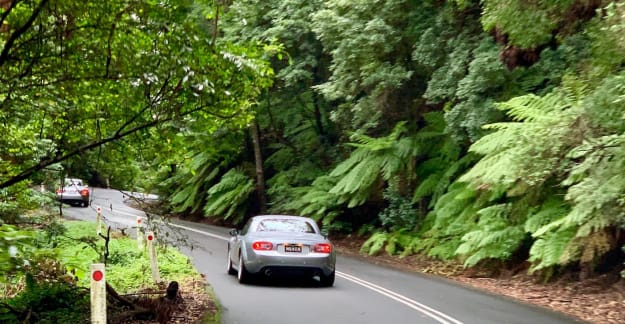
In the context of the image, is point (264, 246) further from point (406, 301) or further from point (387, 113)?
point (387, 113)

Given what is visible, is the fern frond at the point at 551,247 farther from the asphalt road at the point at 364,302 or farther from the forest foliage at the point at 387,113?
the asphalt road at the point at 364,302

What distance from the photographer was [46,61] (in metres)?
6.11

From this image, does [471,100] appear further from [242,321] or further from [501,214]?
[242,321]

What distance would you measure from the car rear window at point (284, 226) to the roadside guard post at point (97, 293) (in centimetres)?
657

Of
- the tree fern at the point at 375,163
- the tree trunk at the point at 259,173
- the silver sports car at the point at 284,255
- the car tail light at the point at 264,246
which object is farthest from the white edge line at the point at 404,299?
the tree trunk at the point at 259,173

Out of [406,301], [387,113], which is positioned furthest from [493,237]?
[387,113]

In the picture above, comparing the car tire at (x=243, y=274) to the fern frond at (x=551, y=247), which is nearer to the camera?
the fern frond at (x=551, y=247)

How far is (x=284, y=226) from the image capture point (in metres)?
12.9

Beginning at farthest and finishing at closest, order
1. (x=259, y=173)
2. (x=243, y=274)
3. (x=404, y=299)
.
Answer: (x=259, y=173) → (x=243, y=274) → (x=404, y=299)

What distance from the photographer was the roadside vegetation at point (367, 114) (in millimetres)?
6234

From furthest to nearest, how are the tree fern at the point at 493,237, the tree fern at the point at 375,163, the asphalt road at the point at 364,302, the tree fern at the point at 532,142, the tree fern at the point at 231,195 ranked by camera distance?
1. the tree fern at the point at 231,195
2. the tree fern at the point at 375,163
3. the tree fern at the point at 493,237
4. the tree fern at the point at 532,142
5. the asphalt road at the point at 364,302

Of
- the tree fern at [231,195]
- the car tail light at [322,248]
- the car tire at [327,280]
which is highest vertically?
the tree fern at [231,195]

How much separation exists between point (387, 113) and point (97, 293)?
15.3m

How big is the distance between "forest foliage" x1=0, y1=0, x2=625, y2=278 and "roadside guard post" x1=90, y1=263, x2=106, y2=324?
145 centimetres
